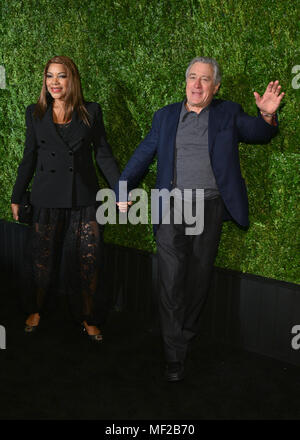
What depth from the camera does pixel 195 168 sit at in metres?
3.63

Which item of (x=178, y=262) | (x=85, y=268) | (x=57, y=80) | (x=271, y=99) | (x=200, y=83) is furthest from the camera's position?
(x=85, y=268)

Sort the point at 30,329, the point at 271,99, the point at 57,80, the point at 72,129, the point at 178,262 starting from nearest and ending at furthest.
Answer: the point at 271,99 < the point at 178,262 < the point at 57,80 < the point at 72,129 < the point at 30,329

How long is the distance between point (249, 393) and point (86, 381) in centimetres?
111

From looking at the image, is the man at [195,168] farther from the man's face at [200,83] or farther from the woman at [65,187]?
the woman at [65,187]

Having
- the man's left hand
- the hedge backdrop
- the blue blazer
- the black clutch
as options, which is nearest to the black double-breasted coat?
the black clutch

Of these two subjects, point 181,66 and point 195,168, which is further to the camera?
point 181,66

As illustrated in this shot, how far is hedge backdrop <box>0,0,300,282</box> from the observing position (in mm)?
3742

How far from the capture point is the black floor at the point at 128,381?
133 inches

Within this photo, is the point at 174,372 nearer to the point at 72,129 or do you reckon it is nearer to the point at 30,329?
the point at 30,329

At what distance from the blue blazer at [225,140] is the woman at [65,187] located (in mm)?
655

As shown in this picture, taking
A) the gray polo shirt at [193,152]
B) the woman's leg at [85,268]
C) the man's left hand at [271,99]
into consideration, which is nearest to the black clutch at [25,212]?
the woman's leg at [85,268]

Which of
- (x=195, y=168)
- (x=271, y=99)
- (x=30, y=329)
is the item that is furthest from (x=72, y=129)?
(x=30, y=329)

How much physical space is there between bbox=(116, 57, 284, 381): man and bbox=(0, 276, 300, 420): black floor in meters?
0.27

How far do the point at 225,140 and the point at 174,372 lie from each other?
162 cm
